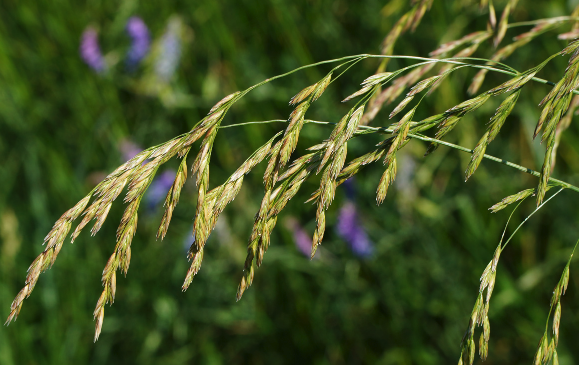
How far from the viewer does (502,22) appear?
3.68ft

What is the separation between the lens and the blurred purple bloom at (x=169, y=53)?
2205 millimetres

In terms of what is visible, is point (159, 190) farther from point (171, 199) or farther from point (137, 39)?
point (171, 199)

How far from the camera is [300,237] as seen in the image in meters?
1.97

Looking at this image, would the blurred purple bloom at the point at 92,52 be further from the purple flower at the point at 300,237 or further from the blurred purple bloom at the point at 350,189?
the blurred purple bloom at the point at 350,189

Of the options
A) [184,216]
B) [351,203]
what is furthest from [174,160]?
[351,203]

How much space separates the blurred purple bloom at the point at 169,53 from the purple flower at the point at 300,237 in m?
0.82

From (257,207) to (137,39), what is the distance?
0.91m

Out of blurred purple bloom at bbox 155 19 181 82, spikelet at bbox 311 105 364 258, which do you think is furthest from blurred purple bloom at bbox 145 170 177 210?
spikelet at bbox 311 105 364 258

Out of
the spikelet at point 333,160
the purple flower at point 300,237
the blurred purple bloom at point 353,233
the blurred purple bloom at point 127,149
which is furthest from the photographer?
the blurred purple bloom at point 127,149

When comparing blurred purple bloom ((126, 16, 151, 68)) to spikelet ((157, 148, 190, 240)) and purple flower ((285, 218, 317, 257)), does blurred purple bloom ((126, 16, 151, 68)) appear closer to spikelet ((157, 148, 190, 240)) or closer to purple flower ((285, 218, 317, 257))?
purple flower ((285, 218, 317, 257))

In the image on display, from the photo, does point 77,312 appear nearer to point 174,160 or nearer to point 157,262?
point 157,262

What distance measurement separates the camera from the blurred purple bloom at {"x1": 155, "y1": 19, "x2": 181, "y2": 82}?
7.23 feet

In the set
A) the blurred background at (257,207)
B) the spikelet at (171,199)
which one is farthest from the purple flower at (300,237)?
the spikelet at (171,199)

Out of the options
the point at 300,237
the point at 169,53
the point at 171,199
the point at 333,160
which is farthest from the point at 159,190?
the point at 333,160
